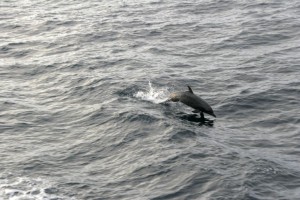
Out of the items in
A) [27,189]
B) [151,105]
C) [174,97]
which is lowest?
[151,105]

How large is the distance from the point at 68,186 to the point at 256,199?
20.1 feet

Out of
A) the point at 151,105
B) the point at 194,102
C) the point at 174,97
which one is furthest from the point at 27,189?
the point at 174,97

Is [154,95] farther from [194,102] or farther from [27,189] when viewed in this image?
[27,189]

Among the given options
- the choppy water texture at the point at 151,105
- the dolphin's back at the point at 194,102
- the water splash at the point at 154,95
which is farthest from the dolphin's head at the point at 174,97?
the water splash at the point at 154,95

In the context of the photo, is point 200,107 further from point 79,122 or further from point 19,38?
point 19,38

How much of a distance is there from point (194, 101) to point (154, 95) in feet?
9.50

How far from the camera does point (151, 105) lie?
83.3 feet

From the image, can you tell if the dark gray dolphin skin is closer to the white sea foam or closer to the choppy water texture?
the choppy water texture

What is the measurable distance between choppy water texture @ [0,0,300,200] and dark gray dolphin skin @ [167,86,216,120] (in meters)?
0.53

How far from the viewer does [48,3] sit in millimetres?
50031

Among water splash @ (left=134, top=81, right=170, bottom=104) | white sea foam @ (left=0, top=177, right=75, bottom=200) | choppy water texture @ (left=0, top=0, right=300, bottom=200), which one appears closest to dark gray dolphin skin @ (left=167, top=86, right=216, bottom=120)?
choppy water texture @ (left=0, top=0, right=300, bottom=200)

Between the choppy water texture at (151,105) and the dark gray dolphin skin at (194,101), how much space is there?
526 millimetres

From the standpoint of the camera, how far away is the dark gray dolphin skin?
23.7 m

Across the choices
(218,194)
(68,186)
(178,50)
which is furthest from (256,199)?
(178,50)
